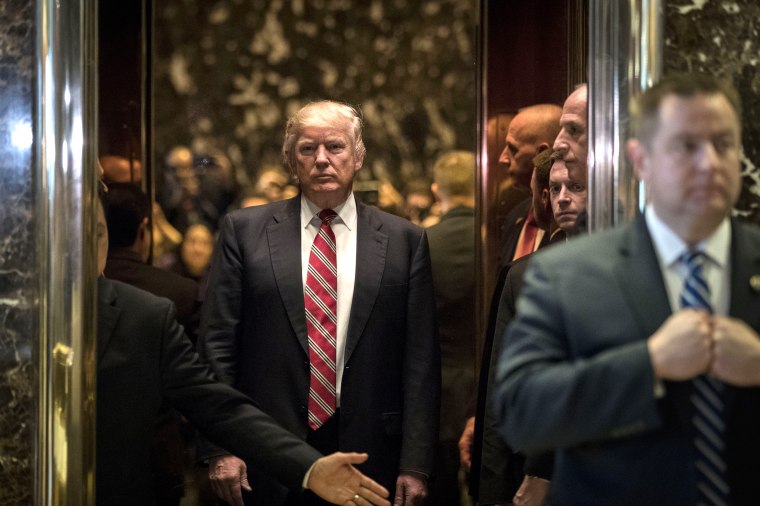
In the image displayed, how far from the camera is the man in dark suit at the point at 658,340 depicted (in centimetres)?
145

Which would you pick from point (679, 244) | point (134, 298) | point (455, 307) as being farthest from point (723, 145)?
point (455, 307)

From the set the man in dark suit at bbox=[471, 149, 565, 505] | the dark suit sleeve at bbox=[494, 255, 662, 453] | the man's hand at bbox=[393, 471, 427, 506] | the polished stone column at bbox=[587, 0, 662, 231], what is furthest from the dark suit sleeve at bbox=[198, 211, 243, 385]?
the dark suit sleeve at bbox=[494, 255, 662, 453]

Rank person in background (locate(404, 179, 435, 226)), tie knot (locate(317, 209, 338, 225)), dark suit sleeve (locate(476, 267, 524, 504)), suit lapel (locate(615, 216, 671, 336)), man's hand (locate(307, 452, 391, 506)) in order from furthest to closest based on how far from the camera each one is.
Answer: person in background (locate(404, 179, 435, 226)) → tie knot (locate(317, 209, 338, 225)) → dark suit sleeve (locate(476, 267, 524, 504)) → man's hand (locate(307, 452, 391, 506)) → suit lapel (locate(615, 216, 671, 336))

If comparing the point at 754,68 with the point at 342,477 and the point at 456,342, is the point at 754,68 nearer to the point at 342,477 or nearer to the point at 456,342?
the point at 342,477

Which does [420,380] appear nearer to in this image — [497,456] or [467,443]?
[497,456]

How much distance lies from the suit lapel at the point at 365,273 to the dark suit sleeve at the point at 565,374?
1.28 metres

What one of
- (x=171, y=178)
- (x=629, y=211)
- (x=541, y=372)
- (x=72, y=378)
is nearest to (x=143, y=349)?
(x=72, y=378)

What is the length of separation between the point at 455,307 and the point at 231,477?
850 millimetres

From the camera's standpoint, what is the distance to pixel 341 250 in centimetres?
292

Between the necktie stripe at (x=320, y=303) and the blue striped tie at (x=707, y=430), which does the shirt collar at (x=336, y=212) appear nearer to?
the necktie stripe at (x=320, y=303)

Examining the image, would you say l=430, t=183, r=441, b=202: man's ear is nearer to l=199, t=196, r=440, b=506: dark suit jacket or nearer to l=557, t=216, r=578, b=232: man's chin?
l=199, t=196, r=440, b=506: dark suit jacket

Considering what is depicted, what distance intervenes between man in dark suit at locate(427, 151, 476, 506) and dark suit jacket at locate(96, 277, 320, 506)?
88 cm

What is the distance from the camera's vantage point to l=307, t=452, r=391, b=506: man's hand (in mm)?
2311

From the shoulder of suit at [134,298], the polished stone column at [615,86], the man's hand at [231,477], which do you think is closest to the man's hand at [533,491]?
the polished stone column at [615,86]
